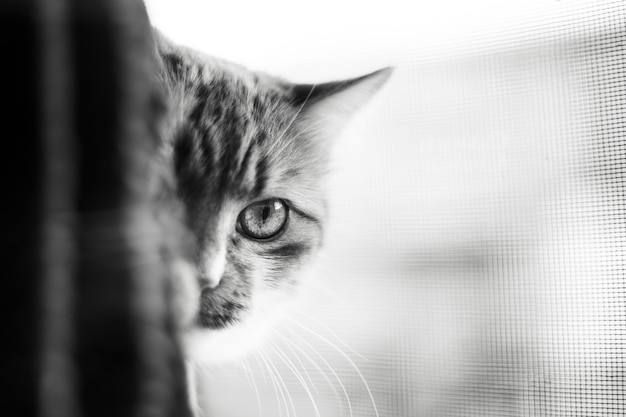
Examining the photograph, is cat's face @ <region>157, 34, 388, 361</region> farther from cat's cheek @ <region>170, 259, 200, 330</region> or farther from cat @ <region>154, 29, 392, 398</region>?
cat's cheek @ <region>170, 259, 200, 330</region>

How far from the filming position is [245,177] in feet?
2.38

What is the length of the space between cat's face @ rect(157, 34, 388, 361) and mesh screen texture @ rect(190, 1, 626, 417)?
0.06 m

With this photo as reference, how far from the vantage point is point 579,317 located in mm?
629

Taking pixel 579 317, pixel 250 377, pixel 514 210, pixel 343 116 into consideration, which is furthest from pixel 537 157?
pixel 250 377

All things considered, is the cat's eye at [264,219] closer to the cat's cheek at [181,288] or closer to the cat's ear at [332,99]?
the cat's ear at [332,99]

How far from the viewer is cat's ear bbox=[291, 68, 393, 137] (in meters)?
0.77

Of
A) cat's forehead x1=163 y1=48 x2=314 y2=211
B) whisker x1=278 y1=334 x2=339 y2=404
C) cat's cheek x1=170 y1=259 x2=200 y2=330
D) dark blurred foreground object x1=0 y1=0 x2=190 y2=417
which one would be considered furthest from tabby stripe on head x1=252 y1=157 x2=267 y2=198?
dark blurred foreground object x1=0 y1=0 x2=190 y2=417

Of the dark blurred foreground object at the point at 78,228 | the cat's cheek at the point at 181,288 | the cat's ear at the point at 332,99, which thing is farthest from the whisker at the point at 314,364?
→ the dark blurred foreground object at the point at 78,228

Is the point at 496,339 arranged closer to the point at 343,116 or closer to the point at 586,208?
the point at 586,208

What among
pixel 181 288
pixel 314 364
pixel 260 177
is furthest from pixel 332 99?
pixel 181 288

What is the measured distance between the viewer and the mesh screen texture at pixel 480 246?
2.04ft

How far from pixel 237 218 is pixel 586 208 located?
471 mm

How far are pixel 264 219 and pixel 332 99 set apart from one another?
235mm

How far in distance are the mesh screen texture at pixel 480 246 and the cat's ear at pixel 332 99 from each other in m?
0.03
